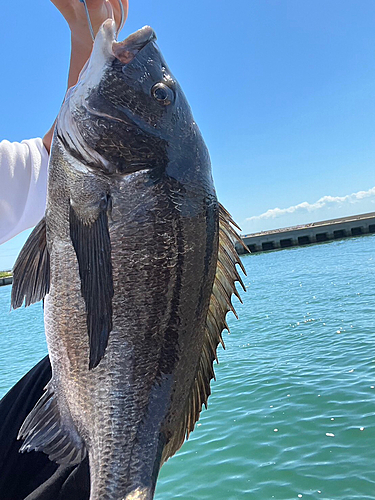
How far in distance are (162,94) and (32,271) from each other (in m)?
1.05

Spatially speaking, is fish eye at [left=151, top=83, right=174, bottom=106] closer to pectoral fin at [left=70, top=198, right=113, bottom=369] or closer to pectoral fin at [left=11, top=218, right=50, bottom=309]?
pectoral fin at [left=70, top=198, right=113, bottom=369]

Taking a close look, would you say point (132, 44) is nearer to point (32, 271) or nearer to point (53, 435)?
point (32, 271)

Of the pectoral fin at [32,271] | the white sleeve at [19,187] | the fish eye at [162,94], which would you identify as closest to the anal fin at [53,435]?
the pectoral fin at [32,271]

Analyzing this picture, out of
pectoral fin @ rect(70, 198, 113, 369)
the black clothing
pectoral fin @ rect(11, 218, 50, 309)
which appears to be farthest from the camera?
the black clothing

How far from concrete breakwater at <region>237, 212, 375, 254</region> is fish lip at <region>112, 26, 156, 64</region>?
4912 cm

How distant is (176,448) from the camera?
2027 millimetres

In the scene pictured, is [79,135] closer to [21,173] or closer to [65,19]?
[21,173]

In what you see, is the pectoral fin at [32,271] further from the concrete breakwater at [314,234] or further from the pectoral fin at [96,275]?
the concrete breakwater at [314,234]

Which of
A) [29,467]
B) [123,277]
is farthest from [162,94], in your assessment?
[29,467]

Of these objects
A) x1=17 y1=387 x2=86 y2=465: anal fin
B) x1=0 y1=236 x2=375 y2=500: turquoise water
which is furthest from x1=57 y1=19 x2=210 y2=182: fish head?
x1=0 y1=236 x2=375 y2=500: turquoise water

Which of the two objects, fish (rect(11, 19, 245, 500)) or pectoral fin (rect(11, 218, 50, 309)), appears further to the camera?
pectoral fin (rect(11, 218, 50, 309))

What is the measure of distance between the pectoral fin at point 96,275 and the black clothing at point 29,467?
2.19 ft

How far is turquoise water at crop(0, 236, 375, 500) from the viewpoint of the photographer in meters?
6.04

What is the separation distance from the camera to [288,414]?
8.05 meters
